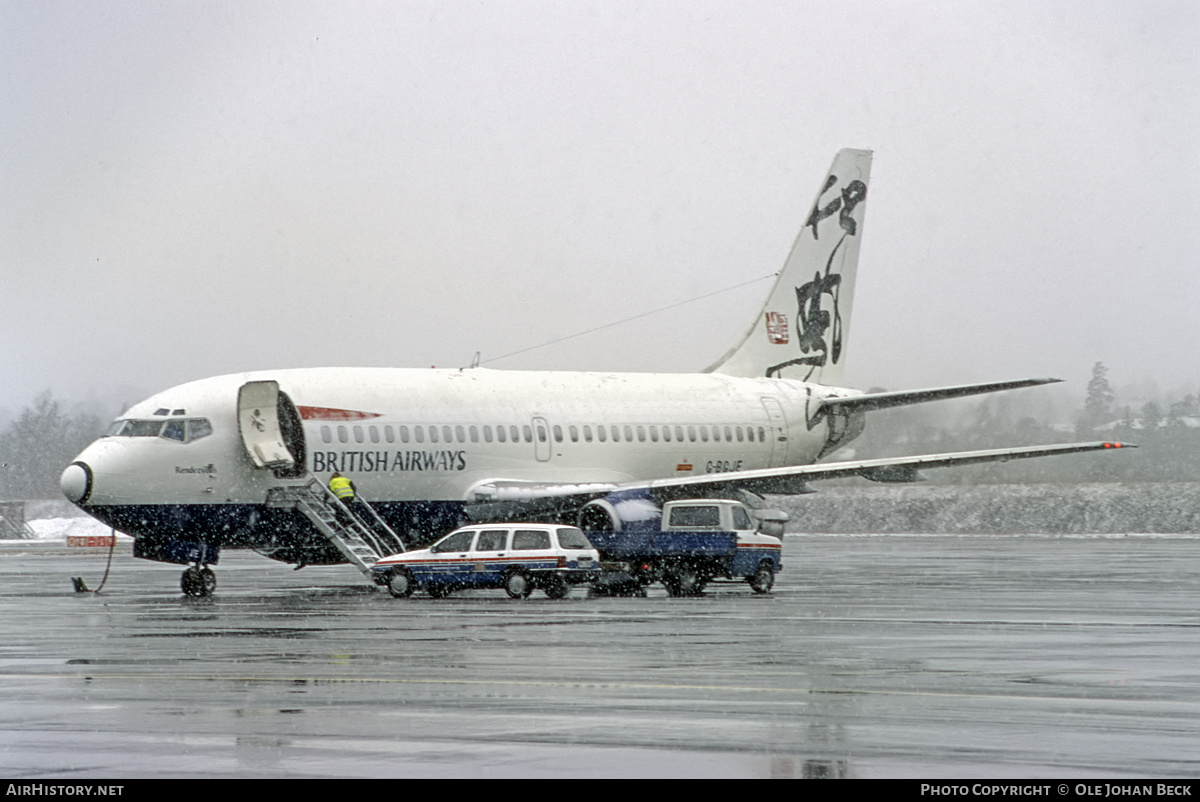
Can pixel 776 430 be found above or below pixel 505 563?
above

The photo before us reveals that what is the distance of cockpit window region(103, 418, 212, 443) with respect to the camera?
3309 cm

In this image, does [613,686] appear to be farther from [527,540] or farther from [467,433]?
[467,433]

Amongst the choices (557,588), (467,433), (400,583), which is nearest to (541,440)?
(467,433)

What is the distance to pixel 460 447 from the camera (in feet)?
121

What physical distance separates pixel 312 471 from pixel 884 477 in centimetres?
1311

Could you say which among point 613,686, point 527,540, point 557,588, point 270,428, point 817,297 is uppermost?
point 817,297

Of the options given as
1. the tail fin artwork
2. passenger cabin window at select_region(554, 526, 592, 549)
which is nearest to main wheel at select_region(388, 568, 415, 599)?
passenger cabin window at select_region(554, 526, 592, 549)

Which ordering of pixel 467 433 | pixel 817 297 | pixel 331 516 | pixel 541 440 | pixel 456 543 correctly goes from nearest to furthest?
pixel 456 543, pixel 331 516, pixel 467 433, pixel 541 440, pixel 817 297

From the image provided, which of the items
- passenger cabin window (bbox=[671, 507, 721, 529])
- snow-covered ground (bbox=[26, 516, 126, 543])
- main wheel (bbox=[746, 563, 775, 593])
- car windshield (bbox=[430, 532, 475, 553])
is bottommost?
snow-covered ground (bbox=[26, 516, 126, 543])

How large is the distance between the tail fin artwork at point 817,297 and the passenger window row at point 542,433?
353cm

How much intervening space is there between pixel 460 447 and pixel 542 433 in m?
2.65

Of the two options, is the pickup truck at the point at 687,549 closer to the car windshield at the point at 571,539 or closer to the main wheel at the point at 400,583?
the car windshield at the point at 571,539

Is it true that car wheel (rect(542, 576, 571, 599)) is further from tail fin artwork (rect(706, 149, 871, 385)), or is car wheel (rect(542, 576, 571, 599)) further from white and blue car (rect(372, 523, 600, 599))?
tail fin artwork (rect(706, 149, 871, 385))

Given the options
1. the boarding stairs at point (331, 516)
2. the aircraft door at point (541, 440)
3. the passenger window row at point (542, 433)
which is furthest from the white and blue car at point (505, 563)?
the aircraft door at point (541, 440)
